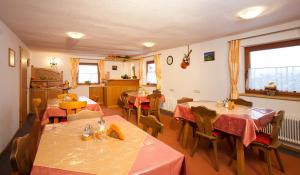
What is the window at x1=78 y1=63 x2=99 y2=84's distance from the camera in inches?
273

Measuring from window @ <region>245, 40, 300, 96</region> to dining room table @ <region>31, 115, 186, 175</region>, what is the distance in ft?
10.1

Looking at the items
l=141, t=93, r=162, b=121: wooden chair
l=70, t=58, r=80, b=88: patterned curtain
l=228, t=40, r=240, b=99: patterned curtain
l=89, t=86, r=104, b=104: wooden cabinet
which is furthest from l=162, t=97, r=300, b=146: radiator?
l=70, t=58, r=80, b=88: patterned curtain

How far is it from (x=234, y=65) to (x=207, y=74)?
2.62ft

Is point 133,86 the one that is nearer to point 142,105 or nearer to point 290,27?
point 142,105

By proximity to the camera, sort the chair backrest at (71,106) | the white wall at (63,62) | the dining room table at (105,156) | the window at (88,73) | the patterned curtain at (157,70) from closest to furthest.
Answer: the dining room table at (105,156), the chair backrest at (71,106), the patterned curtain at (157,70), the white wall at (63,62), the window at (88,73)

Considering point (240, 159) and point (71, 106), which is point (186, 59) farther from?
point (71, 106)

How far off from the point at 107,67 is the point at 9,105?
15.0 feet

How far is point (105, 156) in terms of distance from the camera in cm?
112

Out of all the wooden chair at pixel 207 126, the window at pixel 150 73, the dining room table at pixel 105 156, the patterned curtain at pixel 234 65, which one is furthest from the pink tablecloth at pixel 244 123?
the window at pixel 150 73

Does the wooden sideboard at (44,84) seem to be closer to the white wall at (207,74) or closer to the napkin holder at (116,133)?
the white wall at (207,74)

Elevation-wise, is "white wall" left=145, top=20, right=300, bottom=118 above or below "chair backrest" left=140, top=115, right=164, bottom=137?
above

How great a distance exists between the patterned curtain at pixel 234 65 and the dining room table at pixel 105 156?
2974 mm

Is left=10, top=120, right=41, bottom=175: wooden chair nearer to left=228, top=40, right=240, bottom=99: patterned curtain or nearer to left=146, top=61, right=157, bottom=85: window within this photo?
left=228, top=40, right=240, bottom=99: patterned curtain

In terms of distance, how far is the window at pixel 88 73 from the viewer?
693 centimetres
